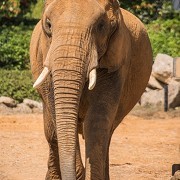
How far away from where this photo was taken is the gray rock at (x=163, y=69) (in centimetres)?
1652

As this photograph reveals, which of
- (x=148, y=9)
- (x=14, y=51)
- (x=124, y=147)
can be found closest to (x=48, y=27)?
(x=124, y=147)

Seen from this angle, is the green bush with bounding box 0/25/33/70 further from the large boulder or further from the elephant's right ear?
the elephant's right ear

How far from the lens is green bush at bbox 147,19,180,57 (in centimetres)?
1886

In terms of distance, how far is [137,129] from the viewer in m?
14.8

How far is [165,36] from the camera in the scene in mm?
19828

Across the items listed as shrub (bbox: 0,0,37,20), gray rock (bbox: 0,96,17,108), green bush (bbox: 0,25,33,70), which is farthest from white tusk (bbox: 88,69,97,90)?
shrub (bbox: 0,0,37,20)

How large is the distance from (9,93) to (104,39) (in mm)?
9085

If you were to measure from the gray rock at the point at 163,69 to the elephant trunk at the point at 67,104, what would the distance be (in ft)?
31.7

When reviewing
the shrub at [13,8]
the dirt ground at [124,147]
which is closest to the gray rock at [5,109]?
the dirt ground at [124,147]

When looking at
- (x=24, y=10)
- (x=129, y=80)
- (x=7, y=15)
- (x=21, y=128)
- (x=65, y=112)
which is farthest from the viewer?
(x=24, y=10)

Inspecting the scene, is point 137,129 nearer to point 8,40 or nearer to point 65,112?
point 8,40

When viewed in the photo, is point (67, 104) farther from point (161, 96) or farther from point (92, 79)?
point (161, 96)

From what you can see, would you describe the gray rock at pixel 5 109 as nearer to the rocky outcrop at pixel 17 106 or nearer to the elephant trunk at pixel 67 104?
the rocky outcrop at pixel 17 106

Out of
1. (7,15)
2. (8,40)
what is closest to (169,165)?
(8,40)
